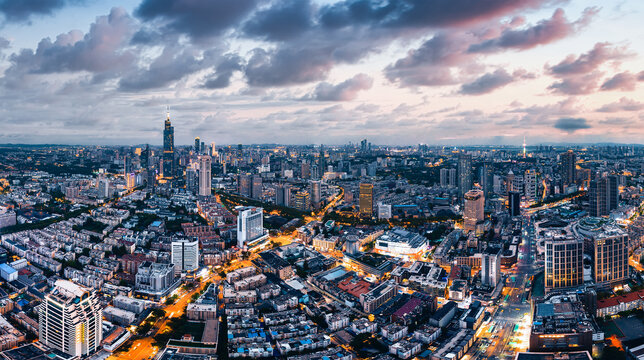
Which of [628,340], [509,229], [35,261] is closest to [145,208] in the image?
[35,261]

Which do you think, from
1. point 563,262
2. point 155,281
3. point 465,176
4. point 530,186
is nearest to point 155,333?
point 155,281

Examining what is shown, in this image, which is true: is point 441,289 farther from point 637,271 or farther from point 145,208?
point 145,208

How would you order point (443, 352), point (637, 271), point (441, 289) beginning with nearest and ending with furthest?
point (443, 352)
point (441, 289)
point (637, 271)

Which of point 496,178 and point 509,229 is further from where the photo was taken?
point 496,178

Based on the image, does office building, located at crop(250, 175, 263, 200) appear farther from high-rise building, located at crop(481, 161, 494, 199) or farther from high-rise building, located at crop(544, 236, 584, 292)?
high-rise building, located at crop(544, 236, 584, 292)

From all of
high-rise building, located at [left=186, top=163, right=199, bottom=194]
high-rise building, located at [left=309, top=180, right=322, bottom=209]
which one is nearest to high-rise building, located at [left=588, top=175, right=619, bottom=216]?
high-rise building, located at [left=309, top=180, right=322, bottom=209]

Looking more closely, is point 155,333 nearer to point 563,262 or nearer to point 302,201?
point 563,262

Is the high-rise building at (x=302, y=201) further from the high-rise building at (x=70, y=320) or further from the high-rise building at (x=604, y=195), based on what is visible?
the high-rise building at (x=70, y=320)
